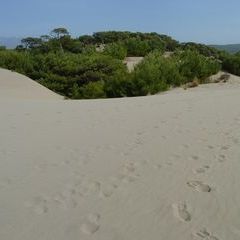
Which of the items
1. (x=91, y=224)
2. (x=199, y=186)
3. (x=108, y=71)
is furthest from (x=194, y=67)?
(x=91, y=224)

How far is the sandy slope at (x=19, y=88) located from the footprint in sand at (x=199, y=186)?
534 inches

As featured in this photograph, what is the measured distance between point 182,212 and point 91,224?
916 millimetres

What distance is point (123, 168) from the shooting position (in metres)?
6.00

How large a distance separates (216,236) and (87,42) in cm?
5010

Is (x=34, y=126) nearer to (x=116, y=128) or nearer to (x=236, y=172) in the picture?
(x=116, y=128)

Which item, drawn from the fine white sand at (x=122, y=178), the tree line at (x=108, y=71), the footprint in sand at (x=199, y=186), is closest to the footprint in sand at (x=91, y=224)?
the fine white sand at (x=122, y=178)

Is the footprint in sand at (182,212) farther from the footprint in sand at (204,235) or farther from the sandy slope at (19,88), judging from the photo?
the sandy slope at (19,88)

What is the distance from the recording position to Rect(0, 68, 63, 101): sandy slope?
18531mm

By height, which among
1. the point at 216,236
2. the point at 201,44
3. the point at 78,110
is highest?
the point at 216,236

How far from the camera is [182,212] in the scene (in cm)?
455

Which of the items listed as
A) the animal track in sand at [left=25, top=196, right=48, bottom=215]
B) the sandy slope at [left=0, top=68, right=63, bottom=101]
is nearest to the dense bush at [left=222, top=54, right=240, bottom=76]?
the sandy slope at [left=0, top=68, right=63, bottom=101]

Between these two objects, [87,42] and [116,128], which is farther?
[87,42]

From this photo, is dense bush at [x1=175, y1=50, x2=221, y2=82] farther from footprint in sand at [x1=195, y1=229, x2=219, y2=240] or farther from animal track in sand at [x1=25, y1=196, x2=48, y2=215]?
footprint in sand at [x1=195, y1=229, x2=219, y2=240]

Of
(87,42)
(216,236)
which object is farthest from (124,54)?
(216,236)
